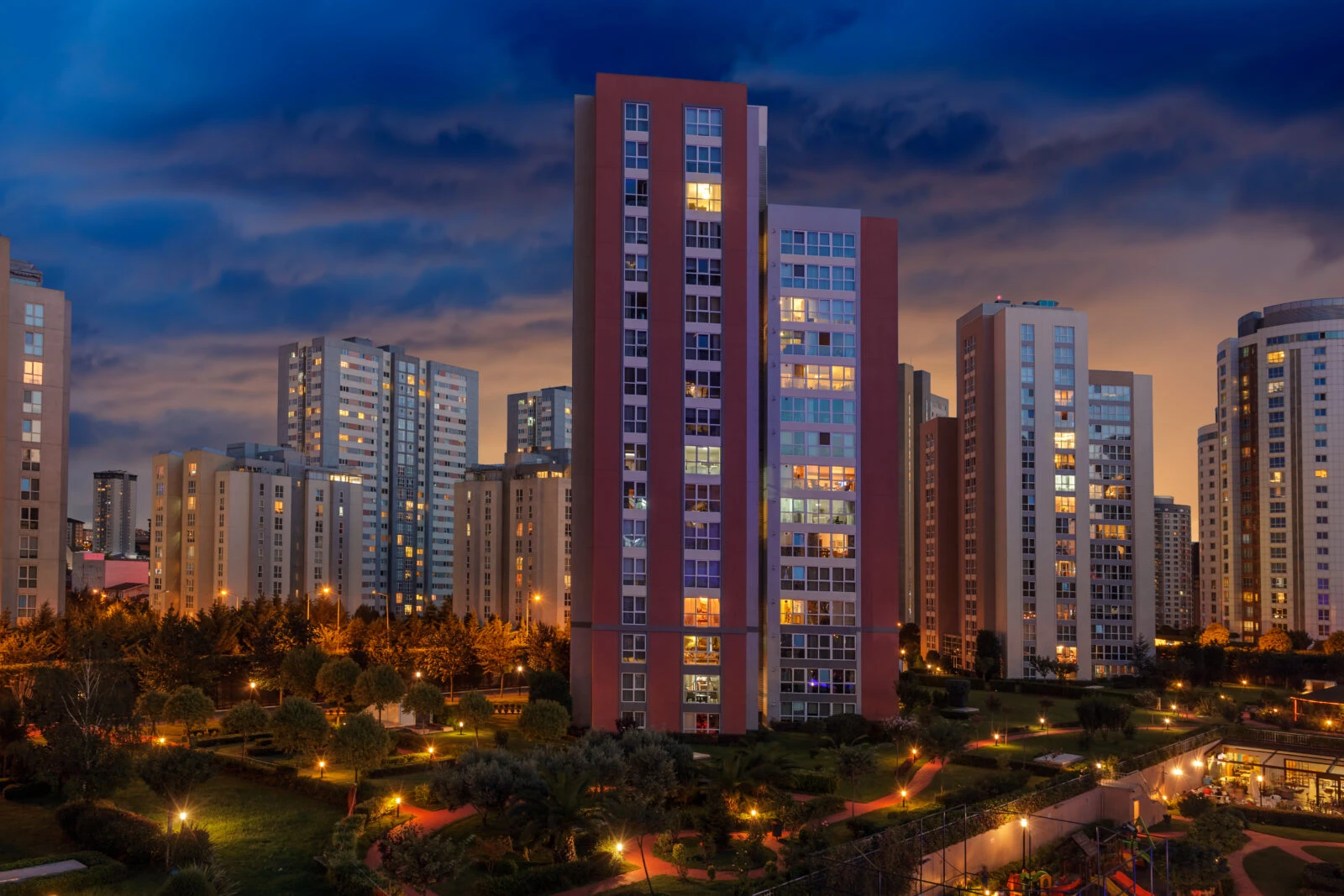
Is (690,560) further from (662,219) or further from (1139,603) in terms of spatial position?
(1139,603)

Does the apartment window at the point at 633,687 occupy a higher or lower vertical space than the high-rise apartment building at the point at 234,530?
lower

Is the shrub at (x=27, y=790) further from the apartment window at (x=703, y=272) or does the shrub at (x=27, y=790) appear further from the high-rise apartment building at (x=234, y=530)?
the high-rise apartment building at (x=234, y=530)

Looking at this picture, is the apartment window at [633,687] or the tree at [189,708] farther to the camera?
the apartment window at [633,687]

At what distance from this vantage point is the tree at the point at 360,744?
4359cm

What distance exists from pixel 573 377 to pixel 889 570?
25918 millimetres

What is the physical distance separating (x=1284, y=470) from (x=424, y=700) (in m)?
119

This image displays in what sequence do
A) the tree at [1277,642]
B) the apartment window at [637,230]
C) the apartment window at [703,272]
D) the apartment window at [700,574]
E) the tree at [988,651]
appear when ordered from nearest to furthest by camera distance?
the apartment window at [700,574]
the apartment window at [637,230]
the apartment window at [703,272]
the tree at [988,651]
the tree at [1277,642]

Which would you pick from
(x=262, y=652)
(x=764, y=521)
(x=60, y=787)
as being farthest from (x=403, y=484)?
(x=60, y=787)

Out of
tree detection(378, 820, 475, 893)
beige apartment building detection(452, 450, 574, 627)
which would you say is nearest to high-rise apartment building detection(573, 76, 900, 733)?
tree detection(378, 820, 475, 893)

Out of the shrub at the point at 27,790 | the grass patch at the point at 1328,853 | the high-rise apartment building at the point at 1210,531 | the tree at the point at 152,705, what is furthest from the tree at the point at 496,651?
the high-rise apartment building at the point at 1210,531

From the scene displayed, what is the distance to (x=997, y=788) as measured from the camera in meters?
44.5

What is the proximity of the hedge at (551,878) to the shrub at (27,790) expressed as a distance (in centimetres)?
2329

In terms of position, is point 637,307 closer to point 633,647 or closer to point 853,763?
point 633,647

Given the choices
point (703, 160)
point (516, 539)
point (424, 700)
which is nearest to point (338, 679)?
point (424, 700)
